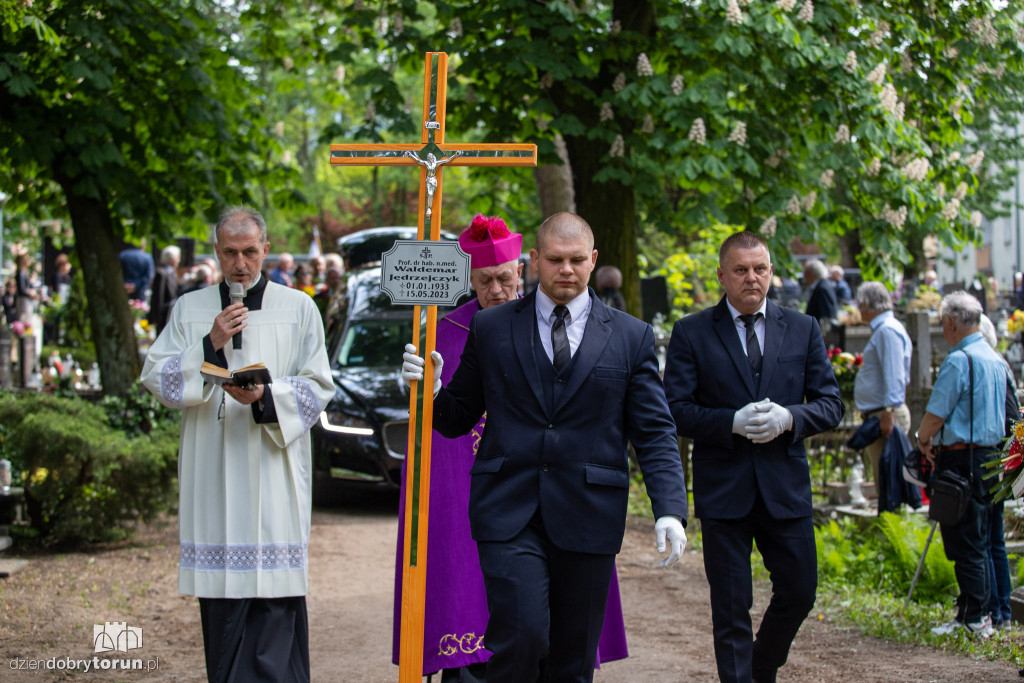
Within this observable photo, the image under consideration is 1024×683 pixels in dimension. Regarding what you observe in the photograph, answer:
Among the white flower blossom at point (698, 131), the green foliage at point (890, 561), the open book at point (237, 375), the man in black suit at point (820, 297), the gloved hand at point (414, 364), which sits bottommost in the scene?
the green foliage at point (890, 561)

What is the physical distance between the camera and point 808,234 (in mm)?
10703

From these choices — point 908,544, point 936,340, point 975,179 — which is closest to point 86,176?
point 908,544

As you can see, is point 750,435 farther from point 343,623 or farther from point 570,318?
point 343,623

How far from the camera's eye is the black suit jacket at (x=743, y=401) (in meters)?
4.97

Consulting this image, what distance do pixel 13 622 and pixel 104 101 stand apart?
5034 millimetres

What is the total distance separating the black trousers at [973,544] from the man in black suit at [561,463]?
10.7ft

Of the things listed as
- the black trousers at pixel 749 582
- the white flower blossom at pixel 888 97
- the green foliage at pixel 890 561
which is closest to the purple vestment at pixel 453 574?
the black trousers at pixel 749 582

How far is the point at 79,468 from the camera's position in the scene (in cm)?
877

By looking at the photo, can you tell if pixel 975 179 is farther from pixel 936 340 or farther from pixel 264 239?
pixel 264 239

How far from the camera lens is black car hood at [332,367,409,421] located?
10797 millimetres

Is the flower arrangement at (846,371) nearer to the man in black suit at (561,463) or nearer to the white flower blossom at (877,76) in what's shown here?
the white flower blossom at (877,76)

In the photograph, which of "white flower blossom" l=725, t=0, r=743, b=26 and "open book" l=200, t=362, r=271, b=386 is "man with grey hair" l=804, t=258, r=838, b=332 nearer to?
"white flower blossom" l=725, t=0, r=743, b=26

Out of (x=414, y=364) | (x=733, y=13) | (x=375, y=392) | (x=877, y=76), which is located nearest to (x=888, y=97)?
(x=877, y=76)

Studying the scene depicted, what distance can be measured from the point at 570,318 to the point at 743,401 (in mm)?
1238
